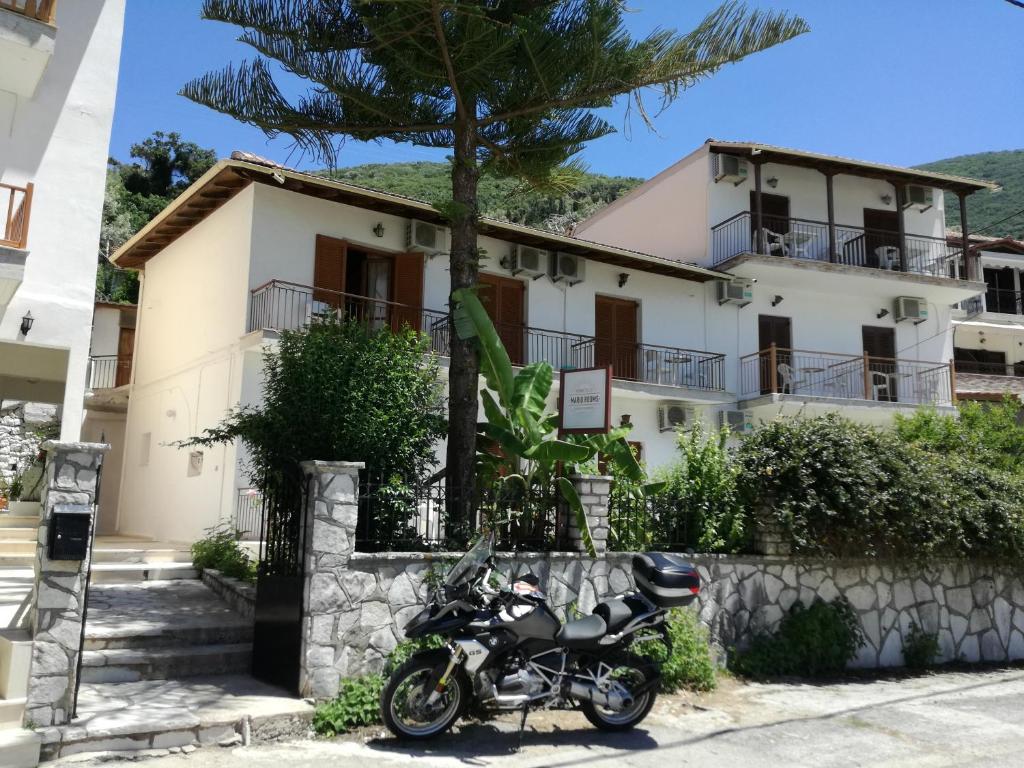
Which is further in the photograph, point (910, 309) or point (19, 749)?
point (910, 309)

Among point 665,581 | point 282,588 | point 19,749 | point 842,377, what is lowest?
point 19,749

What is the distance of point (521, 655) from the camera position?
6379 millimetres

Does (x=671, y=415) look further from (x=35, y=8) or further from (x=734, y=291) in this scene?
(x=35, y=8)

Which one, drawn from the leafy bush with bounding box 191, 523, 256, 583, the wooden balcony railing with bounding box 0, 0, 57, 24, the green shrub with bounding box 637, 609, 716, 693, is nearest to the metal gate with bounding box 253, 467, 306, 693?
the leafy bush with bounding box 191, 523, 256, 583

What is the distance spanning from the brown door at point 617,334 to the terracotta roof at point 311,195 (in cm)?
91

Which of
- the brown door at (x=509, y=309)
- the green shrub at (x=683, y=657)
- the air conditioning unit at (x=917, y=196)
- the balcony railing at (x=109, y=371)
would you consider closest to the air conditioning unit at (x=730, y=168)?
the air conditioning unit at (x=917, y=196)

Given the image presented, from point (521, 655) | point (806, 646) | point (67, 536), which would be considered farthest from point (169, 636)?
point (806, 646)

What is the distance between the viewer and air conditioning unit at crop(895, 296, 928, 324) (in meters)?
21.8

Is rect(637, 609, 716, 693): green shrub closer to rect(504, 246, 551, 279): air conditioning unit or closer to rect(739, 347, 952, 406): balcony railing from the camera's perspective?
rect(504, 246, 551, 279): air conditioning unit

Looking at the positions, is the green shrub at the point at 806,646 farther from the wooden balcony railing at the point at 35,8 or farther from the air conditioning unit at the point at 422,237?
the wooden balcony railing at the point at 35,8

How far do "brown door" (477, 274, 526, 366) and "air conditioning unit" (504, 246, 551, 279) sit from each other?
0.98 feet

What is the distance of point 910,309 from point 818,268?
3.50m

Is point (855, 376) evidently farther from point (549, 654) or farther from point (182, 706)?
point (182, 706)

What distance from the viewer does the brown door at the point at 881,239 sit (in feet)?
71.7
